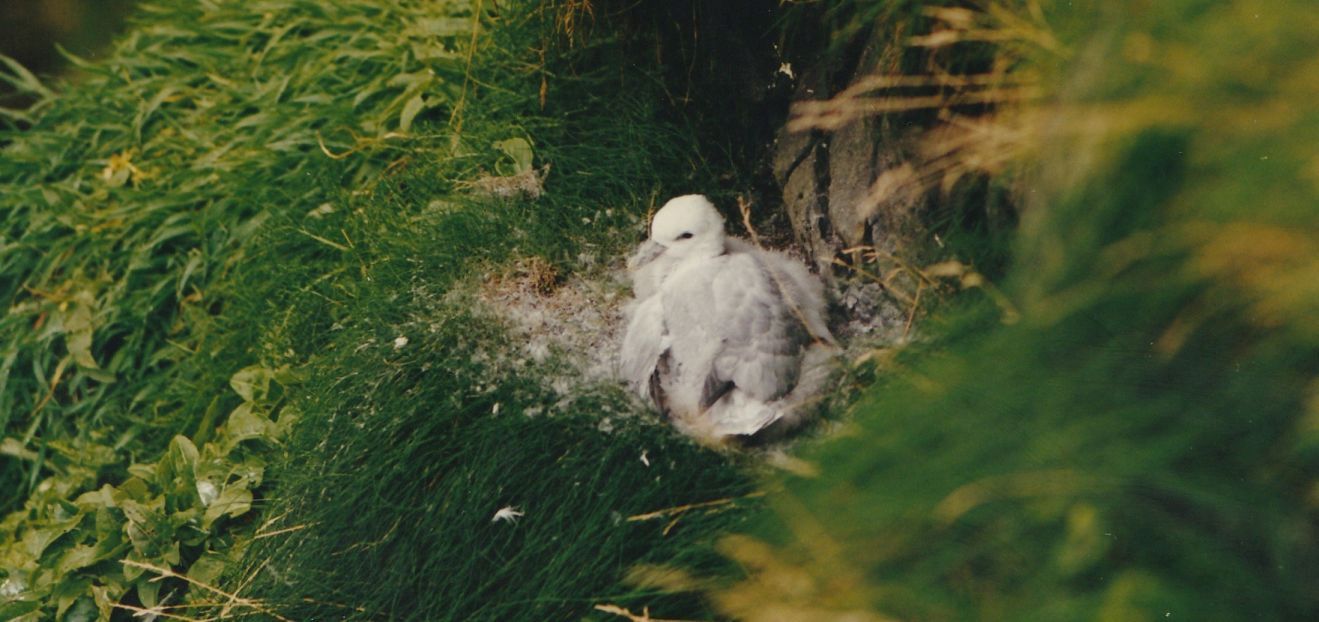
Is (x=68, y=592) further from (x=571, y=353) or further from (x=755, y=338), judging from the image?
(x=755, y=338)

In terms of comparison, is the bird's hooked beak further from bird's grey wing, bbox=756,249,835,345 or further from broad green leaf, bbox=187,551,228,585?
broad green leaf, bbox=187,551,228,585

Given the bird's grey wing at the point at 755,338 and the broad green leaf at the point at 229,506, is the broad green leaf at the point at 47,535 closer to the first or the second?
the broad green leaf at the point at 229,506

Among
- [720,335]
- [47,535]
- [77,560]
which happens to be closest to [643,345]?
[720,335]

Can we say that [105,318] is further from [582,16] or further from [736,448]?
[736,448]

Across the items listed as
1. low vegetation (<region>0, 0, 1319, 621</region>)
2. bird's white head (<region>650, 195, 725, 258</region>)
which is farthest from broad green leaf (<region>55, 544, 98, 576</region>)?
bird's white head (<region>650, 195, 725, 258</region>)

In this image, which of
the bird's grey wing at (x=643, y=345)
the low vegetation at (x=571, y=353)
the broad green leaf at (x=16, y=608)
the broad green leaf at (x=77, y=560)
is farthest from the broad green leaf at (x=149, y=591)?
the bird's grey wing at (x=643, y=345)

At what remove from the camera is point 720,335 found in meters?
1.70

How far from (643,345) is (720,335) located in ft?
0.56

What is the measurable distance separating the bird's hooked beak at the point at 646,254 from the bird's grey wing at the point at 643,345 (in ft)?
0.38

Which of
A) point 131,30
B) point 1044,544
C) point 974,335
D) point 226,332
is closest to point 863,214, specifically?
point 974,335

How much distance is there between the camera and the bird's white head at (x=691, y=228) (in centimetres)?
183

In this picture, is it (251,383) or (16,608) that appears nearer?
(16,608)

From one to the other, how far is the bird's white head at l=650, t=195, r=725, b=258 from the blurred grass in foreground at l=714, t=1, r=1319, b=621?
22.7 inches

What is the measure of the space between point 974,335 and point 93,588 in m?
1.76
